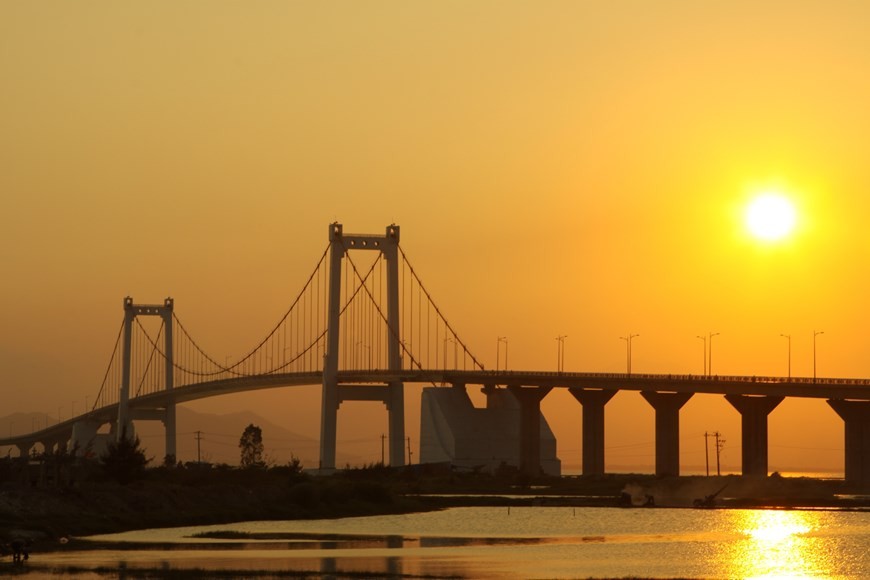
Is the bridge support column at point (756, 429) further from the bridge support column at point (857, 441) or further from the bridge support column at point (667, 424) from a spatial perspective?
the bridge support column at point (857, 441)

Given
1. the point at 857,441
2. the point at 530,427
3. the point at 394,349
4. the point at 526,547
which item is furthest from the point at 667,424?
the point at 526,547

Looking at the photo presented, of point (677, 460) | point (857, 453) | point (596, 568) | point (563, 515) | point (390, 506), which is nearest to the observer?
point (596, 568)

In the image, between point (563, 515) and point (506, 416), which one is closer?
point (563, 515)

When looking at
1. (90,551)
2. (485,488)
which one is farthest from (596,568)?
(485,488)

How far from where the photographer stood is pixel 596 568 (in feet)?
194

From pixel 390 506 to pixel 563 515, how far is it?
40.9ft

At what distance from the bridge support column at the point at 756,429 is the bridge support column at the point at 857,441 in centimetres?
769

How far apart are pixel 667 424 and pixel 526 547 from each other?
239ft

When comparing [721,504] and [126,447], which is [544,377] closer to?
[721,504]

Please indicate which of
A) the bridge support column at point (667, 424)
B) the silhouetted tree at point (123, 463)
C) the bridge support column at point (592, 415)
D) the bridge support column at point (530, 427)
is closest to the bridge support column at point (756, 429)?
the bridge support column at point (667, 424)

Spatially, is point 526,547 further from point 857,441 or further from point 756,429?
point 756,429

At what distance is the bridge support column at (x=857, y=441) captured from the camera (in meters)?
128

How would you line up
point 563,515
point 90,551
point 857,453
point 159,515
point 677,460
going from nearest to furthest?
point 90,551 → point 159,515 → point 563,515 → point 857,453 → point 677,460

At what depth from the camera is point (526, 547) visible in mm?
69438
